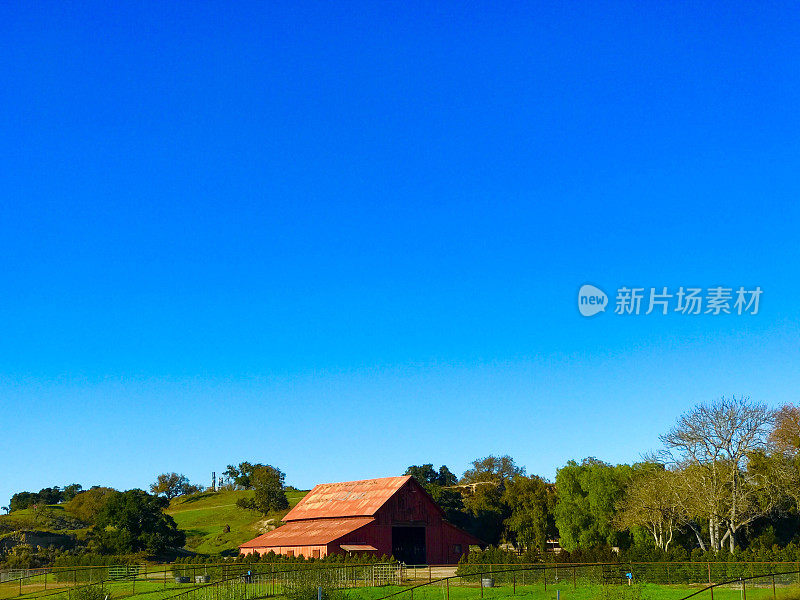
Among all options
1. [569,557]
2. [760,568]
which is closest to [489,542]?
[569,557]

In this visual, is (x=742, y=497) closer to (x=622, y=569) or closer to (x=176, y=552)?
(x=622, y=569)

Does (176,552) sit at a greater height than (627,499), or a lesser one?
lesser

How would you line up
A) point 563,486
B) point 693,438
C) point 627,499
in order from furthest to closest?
point 563,486, point 627,499, point 693,438

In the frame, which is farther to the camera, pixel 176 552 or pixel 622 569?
pixel 176 552

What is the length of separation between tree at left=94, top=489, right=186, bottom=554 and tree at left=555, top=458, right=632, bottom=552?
138 ft

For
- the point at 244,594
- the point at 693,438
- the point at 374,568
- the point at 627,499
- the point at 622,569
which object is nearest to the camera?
the point at 244,594

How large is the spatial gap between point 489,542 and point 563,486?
58.8ft

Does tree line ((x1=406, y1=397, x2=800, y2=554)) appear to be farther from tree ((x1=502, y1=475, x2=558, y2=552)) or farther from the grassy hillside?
the grassy hillside

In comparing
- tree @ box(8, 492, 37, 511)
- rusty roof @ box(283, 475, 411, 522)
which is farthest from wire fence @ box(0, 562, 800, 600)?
tree @ box(8, 492, 37, 511)

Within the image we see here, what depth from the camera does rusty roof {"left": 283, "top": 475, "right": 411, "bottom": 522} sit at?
235 feet

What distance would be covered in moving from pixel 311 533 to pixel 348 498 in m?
7.08

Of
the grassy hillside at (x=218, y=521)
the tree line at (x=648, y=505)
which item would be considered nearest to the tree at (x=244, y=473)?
the grassy hillside at (x=218, y=521)

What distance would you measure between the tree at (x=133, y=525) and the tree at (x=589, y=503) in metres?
42.1

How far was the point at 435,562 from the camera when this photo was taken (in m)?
71.6
